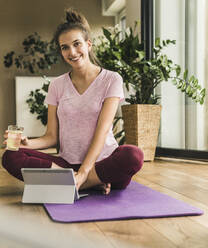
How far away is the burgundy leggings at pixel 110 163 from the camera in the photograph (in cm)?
162

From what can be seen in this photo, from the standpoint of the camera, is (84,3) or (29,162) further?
(84,3)

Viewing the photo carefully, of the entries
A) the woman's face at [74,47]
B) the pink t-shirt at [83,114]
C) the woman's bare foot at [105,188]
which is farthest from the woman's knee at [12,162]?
the woman's face at [74,47]

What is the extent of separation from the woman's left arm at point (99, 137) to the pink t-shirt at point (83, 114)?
0.14 feet

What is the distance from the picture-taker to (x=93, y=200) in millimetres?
1562

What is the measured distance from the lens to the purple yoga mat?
1312mm

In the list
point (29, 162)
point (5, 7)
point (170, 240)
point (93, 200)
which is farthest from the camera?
point (5, 7)

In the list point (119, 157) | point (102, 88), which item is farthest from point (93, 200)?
point (102, 88)

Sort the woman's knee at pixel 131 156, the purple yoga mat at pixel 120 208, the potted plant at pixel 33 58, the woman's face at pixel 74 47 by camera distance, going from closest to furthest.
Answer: the purple yoga mat at pixel 120 208 < the woman's knee at pixel 131 156 < the woman's face at pixel 74 47 < the potted plant at pixel 33 58

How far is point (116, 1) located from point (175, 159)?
260 centimetres

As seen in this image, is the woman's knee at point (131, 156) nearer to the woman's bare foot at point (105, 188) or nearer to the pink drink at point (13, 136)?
the woman's bare foot at point (105, 188)

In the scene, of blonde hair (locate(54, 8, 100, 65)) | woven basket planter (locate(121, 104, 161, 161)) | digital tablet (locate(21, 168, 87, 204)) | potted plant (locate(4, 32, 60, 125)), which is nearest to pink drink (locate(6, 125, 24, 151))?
digital tablet (locate(21, 168, 87, 204))

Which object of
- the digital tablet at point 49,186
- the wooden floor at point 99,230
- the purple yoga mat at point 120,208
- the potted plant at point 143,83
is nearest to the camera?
the wooden floor at point 99,230

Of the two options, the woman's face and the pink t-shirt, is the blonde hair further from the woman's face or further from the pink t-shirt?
the pink t-shirt

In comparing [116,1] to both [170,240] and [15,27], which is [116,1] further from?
[170,240]
